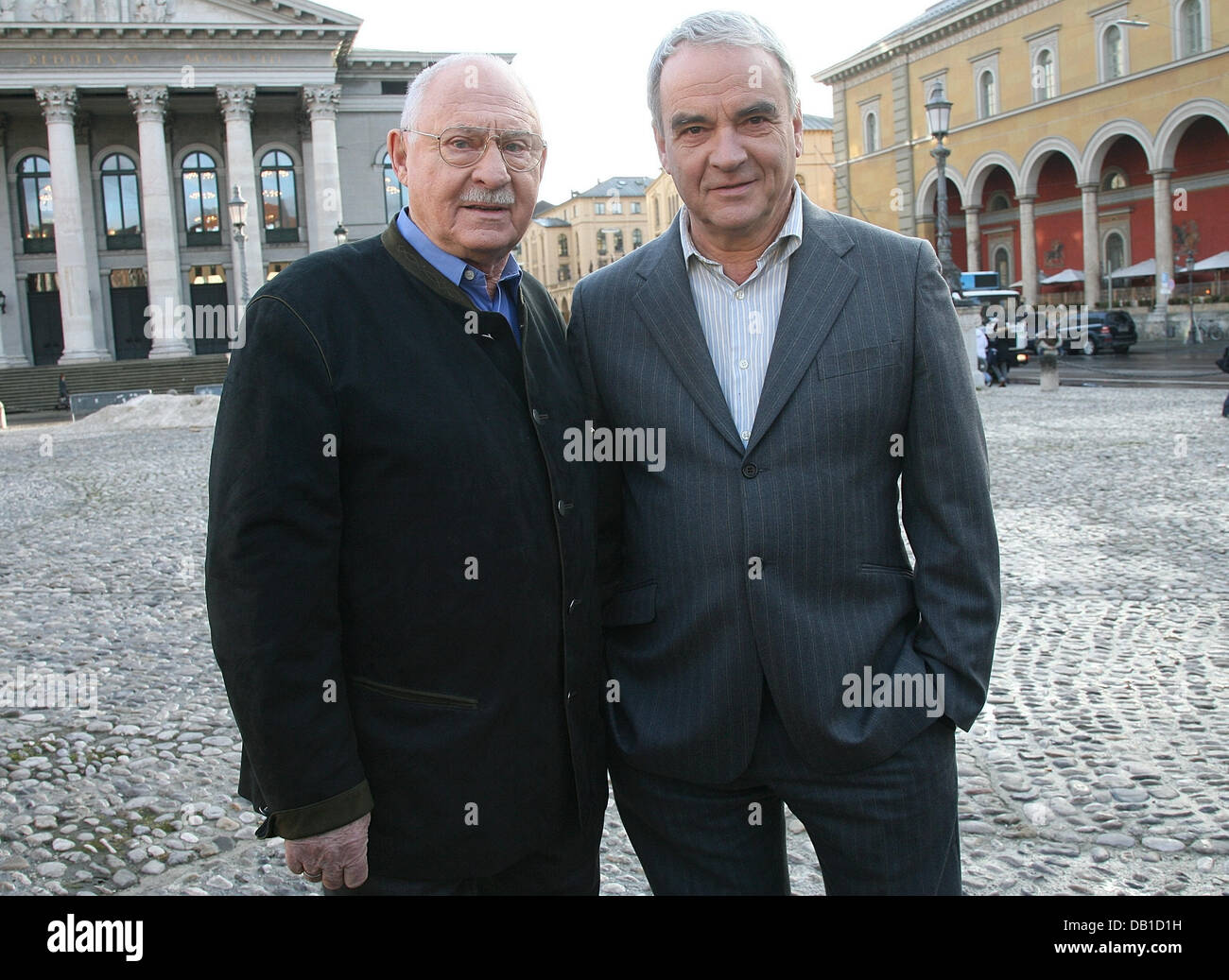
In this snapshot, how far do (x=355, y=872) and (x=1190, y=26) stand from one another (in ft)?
144

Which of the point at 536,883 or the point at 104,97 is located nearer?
the point at 536,883

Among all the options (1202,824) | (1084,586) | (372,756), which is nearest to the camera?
(372,756)

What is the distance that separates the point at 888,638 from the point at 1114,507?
28.7ft

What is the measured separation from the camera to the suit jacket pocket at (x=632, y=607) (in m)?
2.38

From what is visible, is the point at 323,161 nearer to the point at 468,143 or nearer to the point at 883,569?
the point at 468,143

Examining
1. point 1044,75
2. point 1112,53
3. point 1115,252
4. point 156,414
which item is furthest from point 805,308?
point 1115,252

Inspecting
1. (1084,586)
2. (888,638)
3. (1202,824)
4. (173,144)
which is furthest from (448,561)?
(173,144)

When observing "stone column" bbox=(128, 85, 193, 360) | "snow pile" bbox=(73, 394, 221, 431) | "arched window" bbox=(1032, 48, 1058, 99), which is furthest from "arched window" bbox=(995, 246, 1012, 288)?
"snow pile" bbox=(73, 394, 221, 431)

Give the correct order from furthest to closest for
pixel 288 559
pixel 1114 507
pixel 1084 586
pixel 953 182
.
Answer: pixel 953 182 < pixel 1114 507 < pixel 1084 586 < pixel 288 559

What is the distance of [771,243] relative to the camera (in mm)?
2410

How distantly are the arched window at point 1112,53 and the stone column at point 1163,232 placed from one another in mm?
4206

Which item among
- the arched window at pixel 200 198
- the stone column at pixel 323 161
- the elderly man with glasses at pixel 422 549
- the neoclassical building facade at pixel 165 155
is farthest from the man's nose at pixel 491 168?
the arched window at pixel 200 198
